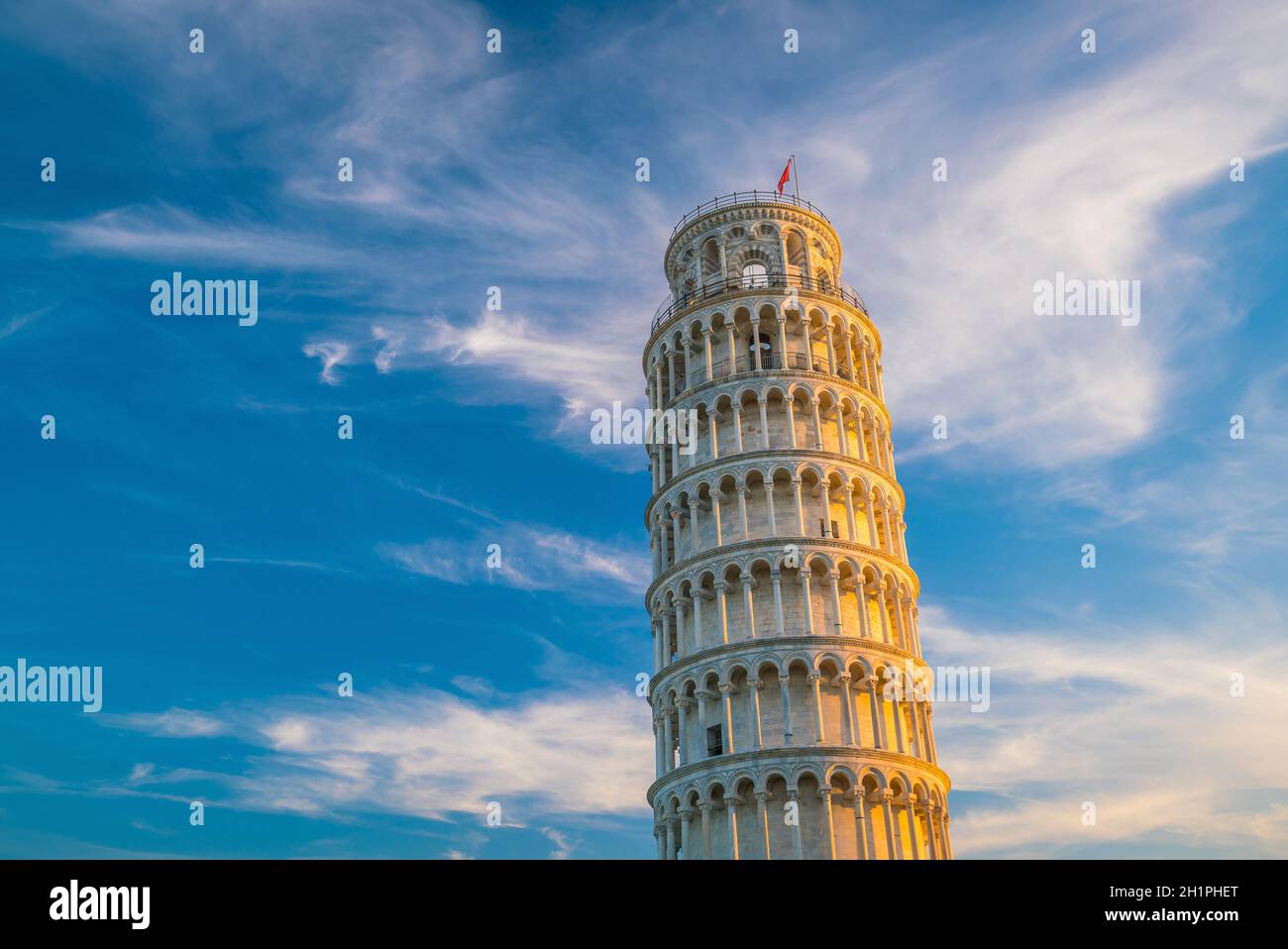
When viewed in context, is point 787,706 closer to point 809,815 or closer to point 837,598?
point 809,815

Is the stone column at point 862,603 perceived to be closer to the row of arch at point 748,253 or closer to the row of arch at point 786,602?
the row of arch at point 786,602

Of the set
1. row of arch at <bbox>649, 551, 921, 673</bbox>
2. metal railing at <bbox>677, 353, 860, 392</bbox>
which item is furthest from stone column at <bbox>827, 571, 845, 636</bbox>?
metal railing at <bbox>677, 353, 860, 392</bbox>

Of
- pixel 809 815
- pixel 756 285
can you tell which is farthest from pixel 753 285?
pixel 809 815

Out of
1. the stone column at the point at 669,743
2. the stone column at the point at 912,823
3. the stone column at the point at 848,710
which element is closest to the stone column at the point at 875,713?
the stone column at the point at 848,710

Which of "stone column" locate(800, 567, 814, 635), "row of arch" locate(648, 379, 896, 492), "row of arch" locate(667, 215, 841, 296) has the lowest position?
"stone column" locate(800, 567, 814, 635)

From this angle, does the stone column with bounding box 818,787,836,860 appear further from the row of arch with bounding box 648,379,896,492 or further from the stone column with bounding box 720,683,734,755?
the row of arch with bounding box 648,379,896,492
